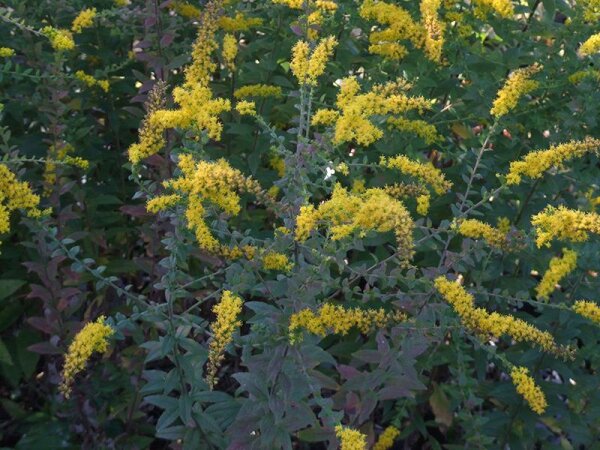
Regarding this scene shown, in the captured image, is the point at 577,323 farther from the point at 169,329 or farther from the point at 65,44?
the point at 65,44

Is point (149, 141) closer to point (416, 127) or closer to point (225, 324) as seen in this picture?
point (225, 324)

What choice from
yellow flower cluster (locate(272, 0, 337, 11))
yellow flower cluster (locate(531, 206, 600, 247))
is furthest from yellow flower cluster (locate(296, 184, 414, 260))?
yellow flower cluster (locate(272, 0, 337, 11))

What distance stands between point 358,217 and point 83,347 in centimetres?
92

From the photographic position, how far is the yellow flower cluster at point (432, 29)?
3.53 metres

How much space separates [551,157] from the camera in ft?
9.56

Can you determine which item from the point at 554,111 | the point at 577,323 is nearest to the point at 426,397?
the point at 577,323

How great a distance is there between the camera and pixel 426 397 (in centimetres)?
377

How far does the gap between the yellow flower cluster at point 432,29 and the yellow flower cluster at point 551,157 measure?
84cm

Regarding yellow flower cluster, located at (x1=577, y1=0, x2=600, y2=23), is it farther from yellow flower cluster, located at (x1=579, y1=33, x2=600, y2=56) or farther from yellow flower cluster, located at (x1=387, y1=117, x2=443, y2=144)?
yellow flower cluster, located at (x1=387, y1=117, x2=443, y2=144)

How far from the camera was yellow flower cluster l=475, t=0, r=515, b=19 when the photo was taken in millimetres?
3795

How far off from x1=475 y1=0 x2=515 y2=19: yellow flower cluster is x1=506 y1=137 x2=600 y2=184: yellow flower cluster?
42.2 inches

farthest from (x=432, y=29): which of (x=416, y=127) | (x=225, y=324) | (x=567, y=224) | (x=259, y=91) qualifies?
(x=225, y=324)

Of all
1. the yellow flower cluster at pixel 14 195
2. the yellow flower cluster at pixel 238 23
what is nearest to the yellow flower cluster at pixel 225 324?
the yellow flower cluster at pixel 14 195

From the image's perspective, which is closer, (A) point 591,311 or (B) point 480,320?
(B) point 480,320
